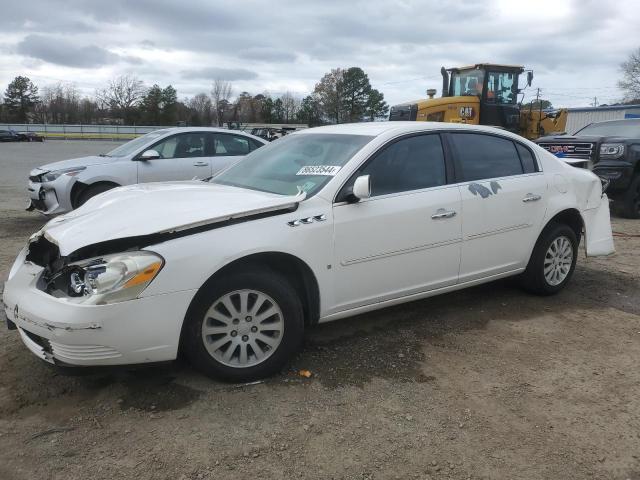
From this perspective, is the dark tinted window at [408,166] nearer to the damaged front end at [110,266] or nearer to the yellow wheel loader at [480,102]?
the damaged front end at [110,266]

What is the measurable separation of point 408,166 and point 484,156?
2.88 feet

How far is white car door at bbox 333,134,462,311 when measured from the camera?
3781 millimetres

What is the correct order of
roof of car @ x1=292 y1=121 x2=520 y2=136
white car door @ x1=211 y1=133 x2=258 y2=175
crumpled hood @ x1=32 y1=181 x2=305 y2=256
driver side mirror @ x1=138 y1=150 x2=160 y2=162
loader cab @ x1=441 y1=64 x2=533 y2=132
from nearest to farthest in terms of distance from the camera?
crumpled hood @ x1=32 y1=181 x2=305 y2=256
roof of car @ x1=292 y1=121 x2=520 y2=136
driver side mirror @ x1=138 y1=150 x2=160 y2=162
white car door @ x1=211 y1=133 x2=258 y2=175
loader cab @ x1=441 y1=64 x2=533 y2=132

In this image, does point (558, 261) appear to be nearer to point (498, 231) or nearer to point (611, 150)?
point (498, 231)

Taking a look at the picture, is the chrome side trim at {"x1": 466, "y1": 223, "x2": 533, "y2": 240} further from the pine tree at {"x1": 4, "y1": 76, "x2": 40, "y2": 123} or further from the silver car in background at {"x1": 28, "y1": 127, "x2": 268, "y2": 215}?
the pine tree at {"x1": 4, "y1": 76, "x2": 40, "y2": 123}

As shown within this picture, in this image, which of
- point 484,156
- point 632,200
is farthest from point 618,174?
point 484,156

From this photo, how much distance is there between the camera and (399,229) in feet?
13.0

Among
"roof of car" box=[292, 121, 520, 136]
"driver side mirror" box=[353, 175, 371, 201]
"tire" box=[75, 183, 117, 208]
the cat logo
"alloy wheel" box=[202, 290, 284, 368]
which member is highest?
the cat logo

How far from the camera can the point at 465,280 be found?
4.51 m

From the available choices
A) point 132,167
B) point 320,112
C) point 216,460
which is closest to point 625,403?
point 216,460

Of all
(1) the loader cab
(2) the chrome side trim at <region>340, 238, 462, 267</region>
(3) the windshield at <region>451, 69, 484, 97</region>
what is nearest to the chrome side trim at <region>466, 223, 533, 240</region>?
(2) the chrome side trim at <region>340, 238, 462, 267</region>

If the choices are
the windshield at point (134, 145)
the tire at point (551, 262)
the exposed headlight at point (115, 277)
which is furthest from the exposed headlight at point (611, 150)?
the exposed headlight at point (115, 277)

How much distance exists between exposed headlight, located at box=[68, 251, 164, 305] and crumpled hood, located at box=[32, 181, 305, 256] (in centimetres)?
14

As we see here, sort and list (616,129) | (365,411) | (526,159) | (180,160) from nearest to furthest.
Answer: (365,411) < (526,159) < (180,160) < (616,129)
